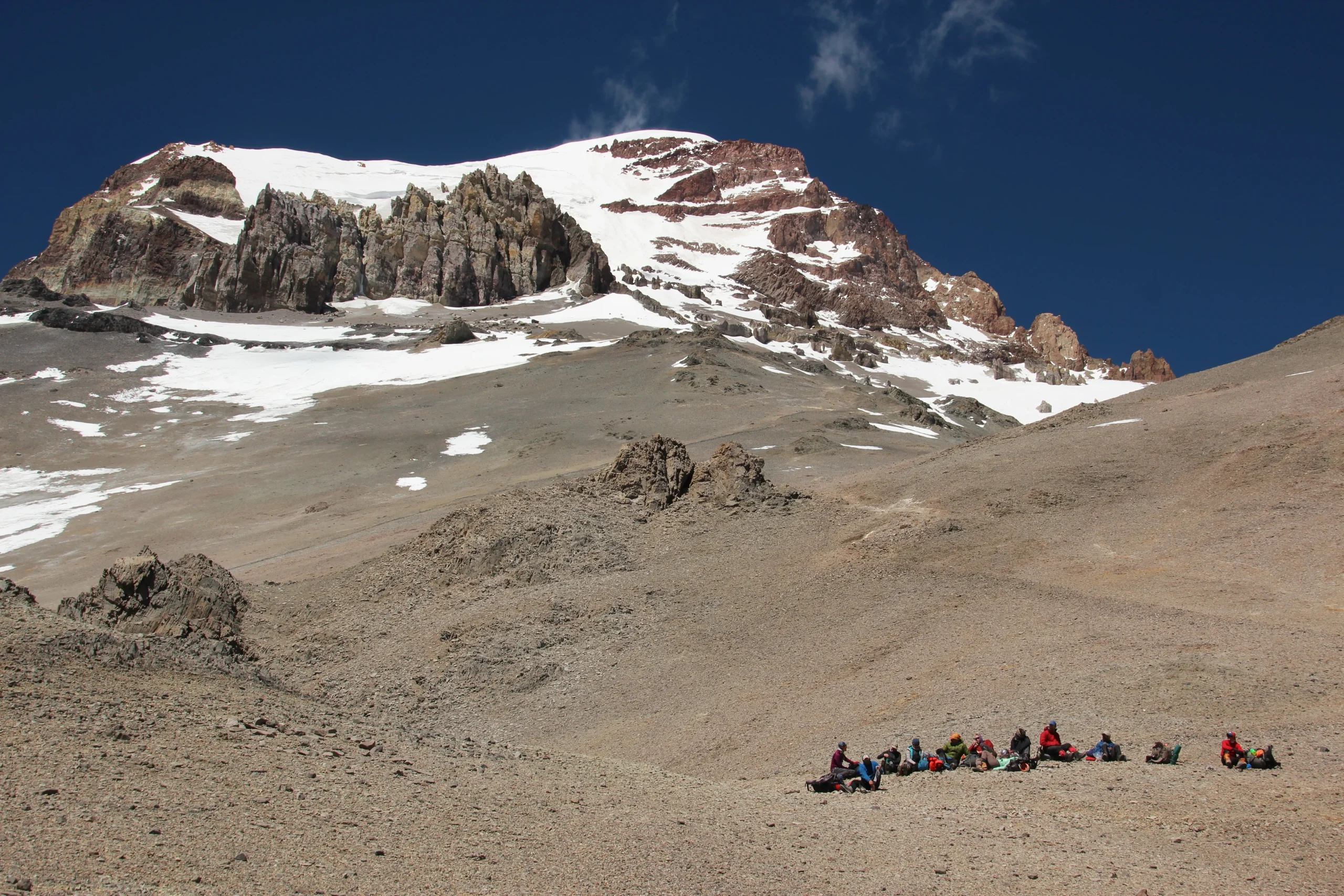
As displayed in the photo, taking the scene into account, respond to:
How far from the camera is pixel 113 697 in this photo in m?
10.4

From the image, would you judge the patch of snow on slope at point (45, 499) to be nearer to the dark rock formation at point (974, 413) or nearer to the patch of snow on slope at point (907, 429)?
the patch of snow on slope at point (907, 429)

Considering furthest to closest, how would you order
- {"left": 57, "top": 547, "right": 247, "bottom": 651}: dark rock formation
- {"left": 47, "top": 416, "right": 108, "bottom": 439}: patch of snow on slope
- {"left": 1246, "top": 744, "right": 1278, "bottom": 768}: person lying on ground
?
{"left": 47, "top": 416, "right": 108, "bottom": 439}: patch of snow on slope, {"left": 57, "top": 547, "right": 247, "bottom": 651}: dark rock formation, {"left": 1246, "top": 744, "right": 1278, "bottom": 768}: person lying on ground

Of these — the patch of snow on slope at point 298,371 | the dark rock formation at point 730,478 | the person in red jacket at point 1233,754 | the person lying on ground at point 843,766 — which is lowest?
the person lying on ground at point 843,766

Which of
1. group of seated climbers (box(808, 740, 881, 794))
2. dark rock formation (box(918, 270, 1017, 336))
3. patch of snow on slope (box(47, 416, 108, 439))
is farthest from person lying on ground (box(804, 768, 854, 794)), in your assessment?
dark rock formation (box(918, 270, 1017, 336))

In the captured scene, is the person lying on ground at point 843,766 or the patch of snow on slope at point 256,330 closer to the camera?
the person lying on ground at point 843,766

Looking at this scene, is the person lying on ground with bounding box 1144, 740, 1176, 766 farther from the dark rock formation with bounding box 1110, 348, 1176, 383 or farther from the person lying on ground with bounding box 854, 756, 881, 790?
the dark rock formation with bounding box 1110, 348, 1176, 383

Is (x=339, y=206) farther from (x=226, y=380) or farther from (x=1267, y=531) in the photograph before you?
(x=1267, y=531)

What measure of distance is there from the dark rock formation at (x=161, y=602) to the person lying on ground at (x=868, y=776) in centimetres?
1340

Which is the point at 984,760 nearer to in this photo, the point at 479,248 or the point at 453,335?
the point at 453,335

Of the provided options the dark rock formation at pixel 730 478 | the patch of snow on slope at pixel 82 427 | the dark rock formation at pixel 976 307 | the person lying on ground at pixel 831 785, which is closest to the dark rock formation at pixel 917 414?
the dark rock formation at pixel 730 478

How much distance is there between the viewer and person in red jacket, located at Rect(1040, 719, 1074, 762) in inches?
468

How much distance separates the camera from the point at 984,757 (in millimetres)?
12047

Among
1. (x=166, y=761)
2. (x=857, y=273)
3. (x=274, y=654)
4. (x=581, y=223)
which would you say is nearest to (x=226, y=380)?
(x=274, y=654)

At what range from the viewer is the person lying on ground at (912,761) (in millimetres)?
12219
